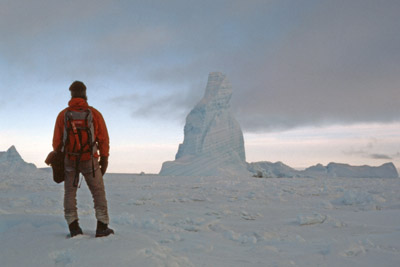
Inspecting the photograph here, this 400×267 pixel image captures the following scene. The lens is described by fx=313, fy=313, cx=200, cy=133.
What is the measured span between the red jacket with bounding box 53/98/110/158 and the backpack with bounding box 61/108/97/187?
0.22 ft

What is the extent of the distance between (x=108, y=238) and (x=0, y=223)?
1634mm

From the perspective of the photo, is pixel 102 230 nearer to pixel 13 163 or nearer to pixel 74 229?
pixel 74 229

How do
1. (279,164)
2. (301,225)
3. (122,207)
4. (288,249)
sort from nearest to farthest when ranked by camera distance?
1. (288,249)
2. (301,225)
3. (122,207)
4. (279,164)

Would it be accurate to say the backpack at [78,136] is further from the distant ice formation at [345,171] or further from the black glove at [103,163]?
the distant ice formation at [345,171]

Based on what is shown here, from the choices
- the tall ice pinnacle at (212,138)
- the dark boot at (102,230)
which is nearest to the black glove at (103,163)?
the dark boot at (102,230)

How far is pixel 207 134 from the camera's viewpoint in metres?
35.2

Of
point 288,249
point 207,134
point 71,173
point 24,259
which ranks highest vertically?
point 207,134

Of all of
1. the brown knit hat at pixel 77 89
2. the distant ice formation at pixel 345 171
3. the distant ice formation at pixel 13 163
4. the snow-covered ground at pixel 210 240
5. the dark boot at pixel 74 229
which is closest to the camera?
the snow-covered ground at pixel 210 240

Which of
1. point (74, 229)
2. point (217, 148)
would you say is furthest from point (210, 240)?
point (217, 148)

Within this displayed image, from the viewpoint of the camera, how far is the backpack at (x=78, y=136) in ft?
10.1

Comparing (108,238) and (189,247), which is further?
(189,247)

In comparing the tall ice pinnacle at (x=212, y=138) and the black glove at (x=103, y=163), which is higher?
the tall ice pinnacle at (x=212, y=138)

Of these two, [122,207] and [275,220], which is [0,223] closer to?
[122,207]

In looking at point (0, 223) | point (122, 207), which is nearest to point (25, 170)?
point (122, 207)
